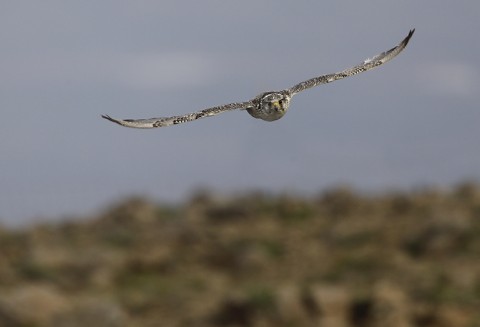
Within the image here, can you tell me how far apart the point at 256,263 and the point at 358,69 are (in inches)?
959

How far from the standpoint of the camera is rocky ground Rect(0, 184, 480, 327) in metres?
30.4

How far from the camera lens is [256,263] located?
39.7 meters

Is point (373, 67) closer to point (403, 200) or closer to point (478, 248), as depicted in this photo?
point (478, 248)

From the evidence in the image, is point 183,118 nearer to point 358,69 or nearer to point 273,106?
point 273,106

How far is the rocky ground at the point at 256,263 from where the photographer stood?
3042cm

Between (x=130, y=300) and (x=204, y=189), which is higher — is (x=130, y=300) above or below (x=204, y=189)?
below

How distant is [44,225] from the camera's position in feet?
176

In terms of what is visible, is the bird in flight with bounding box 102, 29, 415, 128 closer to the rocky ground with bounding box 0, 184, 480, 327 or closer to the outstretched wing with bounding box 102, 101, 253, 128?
the outstretched wing with bounding box 102, 101, 253, 128

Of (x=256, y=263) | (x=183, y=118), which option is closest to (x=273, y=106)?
(x=183, y=118)

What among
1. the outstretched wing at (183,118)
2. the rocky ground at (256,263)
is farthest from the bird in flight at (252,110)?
the rocky ground at (256,263)

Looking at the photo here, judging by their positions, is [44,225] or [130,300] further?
[44,225]

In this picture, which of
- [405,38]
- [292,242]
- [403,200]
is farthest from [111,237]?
[405,38]

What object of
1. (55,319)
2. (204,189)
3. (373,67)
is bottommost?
(55,319)

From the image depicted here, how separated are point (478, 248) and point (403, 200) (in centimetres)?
1137
